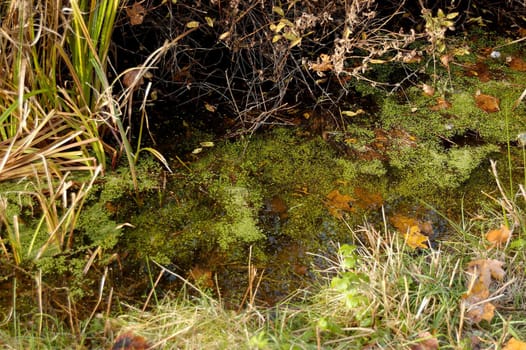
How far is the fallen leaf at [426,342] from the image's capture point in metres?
1.69

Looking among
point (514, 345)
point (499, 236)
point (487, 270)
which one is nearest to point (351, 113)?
point (499, 236)

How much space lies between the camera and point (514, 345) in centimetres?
168

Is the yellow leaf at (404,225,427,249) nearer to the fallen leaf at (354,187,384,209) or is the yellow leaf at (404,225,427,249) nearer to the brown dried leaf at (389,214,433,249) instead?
the brown dried leaf at (389,214,433,249)

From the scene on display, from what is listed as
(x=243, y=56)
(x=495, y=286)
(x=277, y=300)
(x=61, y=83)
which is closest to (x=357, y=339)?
(x=277, y=300)

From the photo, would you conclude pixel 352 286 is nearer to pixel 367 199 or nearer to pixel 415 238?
pixel 415 238

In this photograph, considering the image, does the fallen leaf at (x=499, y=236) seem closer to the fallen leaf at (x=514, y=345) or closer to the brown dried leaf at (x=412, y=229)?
the brown dried leaf at (x=412, y=229)

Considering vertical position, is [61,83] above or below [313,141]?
above

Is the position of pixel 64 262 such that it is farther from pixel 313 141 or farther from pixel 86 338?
pixel 313 141

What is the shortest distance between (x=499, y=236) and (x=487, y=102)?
111cm

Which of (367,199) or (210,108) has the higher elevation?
(210,108)

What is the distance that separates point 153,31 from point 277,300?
1.55 meters

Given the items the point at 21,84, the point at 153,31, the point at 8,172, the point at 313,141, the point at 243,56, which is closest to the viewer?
the point at 21,84

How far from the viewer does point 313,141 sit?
268 cm

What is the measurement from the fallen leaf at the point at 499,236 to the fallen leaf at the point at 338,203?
53cm
